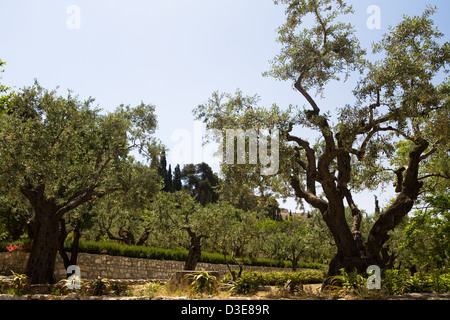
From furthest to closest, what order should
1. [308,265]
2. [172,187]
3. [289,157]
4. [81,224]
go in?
[172,187] < [308,265] < [81,224] < [289,157]

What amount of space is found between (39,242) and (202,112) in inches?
352

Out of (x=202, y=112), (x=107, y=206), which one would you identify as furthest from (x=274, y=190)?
(x=107, y=206)

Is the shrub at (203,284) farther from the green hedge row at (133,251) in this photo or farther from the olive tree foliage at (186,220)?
the green hedge row at (133,251)

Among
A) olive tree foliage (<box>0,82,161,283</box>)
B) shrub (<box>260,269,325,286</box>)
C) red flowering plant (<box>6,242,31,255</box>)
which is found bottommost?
shrub (<box>260,269,325,286</box>)

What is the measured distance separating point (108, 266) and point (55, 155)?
13.0 meters

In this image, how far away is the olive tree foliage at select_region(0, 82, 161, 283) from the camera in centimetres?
1321

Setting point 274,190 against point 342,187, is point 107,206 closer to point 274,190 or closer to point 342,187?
point 274,190

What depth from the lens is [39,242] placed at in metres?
14.9

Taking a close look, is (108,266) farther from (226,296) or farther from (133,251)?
(226,296)

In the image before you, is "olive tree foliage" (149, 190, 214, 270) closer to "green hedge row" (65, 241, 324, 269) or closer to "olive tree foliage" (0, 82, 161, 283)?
"green hedge row" (65, 241, 324, 269)

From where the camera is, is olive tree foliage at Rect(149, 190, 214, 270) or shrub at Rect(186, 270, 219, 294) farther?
olive tree foliage at Rect(149, 190, 214, 270)

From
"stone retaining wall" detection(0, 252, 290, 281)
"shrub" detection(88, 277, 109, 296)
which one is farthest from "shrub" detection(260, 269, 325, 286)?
"stone retaining wall" detection(0, 252, 290, 281)

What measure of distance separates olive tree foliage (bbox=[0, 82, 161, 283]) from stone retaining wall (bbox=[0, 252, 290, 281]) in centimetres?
635

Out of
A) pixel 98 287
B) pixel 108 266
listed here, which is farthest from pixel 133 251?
pixel 98 287
